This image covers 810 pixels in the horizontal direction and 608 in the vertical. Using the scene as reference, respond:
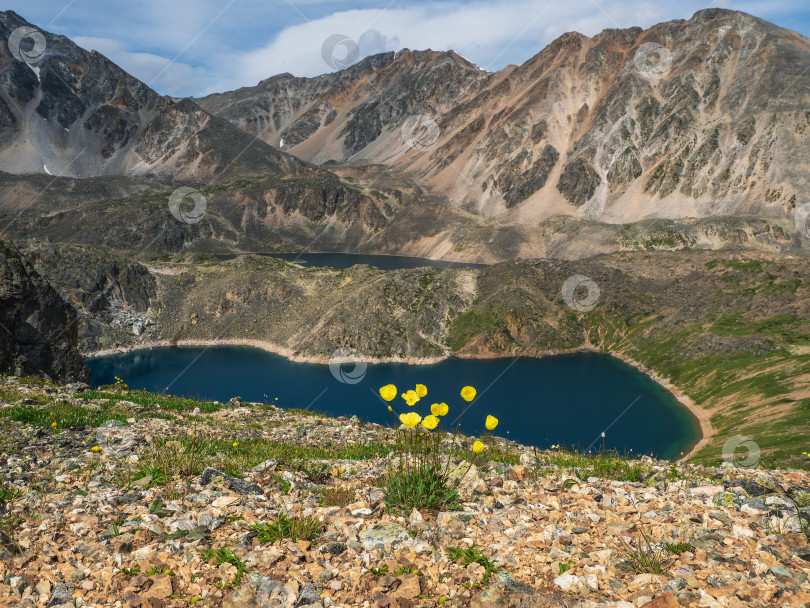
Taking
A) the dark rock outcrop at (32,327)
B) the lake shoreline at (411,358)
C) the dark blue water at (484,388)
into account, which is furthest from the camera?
the lake shoreline at (411,358)

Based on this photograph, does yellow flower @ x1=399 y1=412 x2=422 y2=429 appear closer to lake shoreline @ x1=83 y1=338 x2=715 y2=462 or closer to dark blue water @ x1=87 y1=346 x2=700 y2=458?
dark blue water @ x1=87 y1=346 x2=700 y2=458

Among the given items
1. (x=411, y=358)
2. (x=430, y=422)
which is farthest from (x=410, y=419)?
(x=411, y=358)

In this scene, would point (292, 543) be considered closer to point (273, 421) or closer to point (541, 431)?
point (273, 421)

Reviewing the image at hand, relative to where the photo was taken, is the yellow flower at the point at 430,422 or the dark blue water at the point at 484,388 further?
the dark blue water at the point at 484,388

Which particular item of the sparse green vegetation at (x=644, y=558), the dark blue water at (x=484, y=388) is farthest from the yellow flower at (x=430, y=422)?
the dark blue water at (x=484, y=388)

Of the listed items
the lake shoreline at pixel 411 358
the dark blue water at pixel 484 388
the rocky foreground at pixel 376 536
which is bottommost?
the dark blue water at pixel 484 388

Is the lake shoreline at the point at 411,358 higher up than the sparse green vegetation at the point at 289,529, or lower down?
lower down

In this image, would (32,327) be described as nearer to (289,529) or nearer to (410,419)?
(289,529)

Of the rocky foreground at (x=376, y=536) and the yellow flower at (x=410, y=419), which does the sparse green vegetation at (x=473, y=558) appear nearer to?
the rocky foreground at (x=376, y=536)
